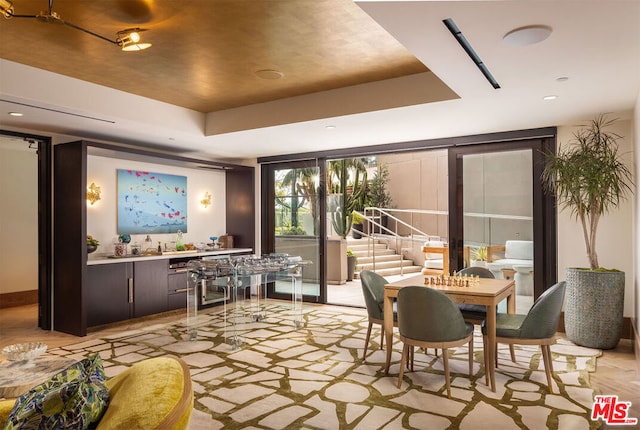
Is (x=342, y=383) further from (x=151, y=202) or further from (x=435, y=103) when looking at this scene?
(x=151, y=202)

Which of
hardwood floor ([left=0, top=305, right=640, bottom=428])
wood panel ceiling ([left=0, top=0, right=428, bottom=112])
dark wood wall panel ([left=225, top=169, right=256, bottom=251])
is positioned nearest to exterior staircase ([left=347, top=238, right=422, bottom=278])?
dark wood wall panel ([left=225, top=169, right=256, bottom=251])

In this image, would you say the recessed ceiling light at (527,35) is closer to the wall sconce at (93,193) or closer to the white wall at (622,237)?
the white wall at (622,237)

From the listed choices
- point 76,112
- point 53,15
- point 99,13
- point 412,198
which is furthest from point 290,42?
point 412,198

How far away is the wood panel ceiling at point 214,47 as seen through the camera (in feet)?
9.84

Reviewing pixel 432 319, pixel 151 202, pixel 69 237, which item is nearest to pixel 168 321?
pixel 69 237

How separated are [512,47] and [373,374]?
2.73 meters

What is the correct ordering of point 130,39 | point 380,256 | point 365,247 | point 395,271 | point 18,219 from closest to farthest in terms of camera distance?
point 130,39, point 18,219, point 395,271, point 380,256, point 365,247

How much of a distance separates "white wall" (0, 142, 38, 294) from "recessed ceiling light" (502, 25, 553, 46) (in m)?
7.41

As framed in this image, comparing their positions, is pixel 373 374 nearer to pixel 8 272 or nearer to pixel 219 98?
pixel 219 98

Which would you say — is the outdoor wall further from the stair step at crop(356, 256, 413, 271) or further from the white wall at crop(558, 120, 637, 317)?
the white wall at crop(558, 120, 637, 317)

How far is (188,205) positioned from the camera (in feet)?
24.0

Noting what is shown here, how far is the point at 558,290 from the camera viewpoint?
3.33m

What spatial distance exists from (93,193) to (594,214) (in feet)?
19.9

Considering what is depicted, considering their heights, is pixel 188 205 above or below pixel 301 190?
below
